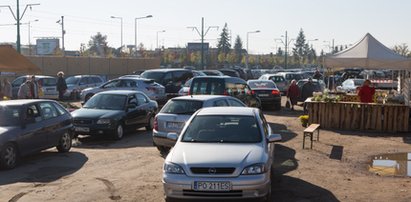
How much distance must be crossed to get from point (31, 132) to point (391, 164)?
8375 millimetres

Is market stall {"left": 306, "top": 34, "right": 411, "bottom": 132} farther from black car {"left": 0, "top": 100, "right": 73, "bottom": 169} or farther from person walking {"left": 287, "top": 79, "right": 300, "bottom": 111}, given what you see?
black car {"left": 0, "top": 100, "right": 73, "bottom": 169}

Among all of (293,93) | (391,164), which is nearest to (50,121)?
(391,164)

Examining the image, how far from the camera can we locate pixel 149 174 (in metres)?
10.6

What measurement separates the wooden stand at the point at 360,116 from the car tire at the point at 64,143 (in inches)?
353

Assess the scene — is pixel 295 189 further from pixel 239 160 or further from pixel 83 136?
pixel 83 136

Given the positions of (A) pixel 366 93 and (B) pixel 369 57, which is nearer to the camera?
(A) pixel 366 93

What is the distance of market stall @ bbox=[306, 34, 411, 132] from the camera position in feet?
58.0

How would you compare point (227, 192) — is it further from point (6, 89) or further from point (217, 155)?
point (6, 89)

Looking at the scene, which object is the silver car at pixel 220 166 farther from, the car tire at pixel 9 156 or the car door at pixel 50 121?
the car door at pixel 50 121

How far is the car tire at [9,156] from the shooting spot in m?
11.0

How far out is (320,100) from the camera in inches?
752

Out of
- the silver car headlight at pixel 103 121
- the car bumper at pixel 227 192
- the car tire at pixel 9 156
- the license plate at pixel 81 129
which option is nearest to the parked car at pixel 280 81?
the silver car headlight at pixel 103 121

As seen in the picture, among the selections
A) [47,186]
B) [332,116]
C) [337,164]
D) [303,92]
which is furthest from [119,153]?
[303,92]

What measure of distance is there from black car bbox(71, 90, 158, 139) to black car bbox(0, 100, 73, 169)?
1541mm
